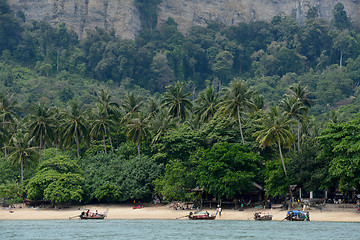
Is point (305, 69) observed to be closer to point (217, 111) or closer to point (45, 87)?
point (45, 87)

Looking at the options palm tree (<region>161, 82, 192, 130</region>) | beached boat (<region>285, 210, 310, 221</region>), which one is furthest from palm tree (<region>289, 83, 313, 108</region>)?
beached boat (<region>285, 210, 310, 221</region>)

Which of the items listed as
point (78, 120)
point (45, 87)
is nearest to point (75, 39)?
point (45, 87)

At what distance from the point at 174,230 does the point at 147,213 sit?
53.9 feet

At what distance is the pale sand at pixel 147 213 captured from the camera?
71.8 metres

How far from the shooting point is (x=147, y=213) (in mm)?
80375

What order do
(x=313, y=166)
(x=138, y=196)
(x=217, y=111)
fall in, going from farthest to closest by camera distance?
(x=217, y=111) < (x=138, y=196) < (x=313, y=166)

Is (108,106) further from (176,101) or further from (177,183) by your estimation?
(177,183)

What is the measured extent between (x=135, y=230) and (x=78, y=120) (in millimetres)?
32625

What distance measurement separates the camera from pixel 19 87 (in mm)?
163000

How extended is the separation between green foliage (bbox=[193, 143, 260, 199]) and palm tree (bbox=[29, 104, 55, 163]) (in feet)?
95.9

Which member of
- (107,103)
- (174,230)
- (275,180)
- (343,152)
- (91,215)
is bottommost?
(174,230)

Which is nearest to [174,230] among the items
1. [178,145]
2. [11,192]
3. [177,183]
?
[177,183]

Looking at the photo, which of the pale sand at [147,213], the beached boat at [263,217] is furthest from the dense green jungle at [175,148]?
the beached boat at [263,217]

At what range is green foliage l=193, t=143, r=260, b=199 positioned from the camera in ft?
249
